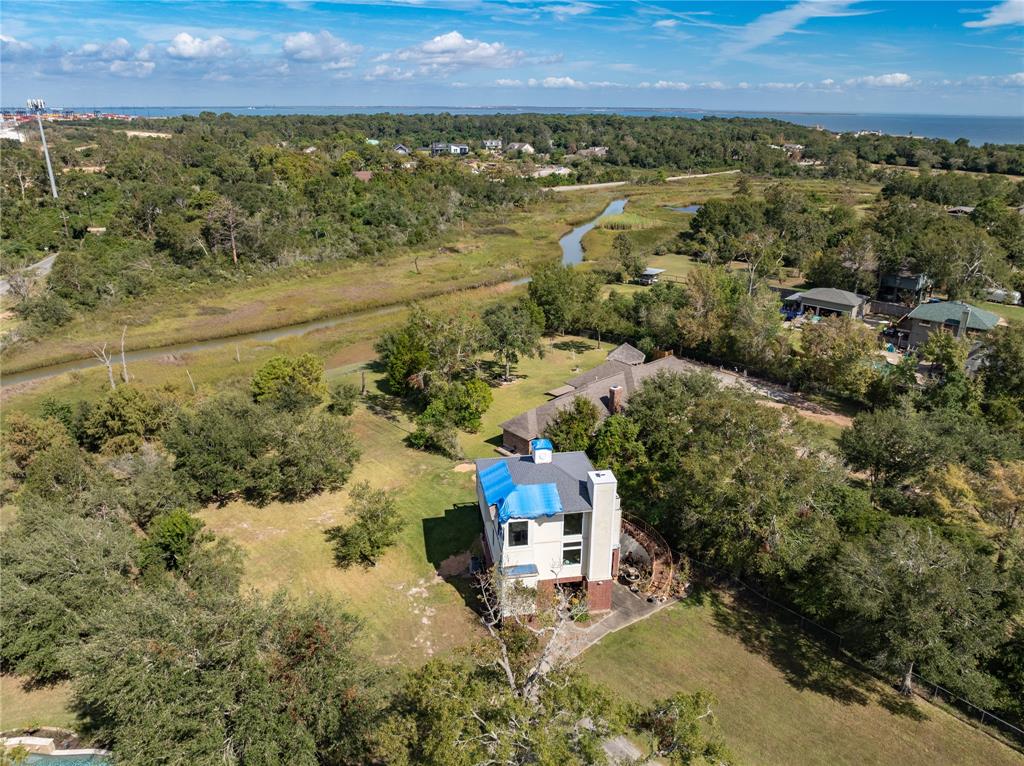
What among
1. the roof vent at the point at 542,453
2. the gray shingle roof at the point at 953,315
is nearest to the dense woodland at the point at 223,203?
the roof vent at the point at 542,453

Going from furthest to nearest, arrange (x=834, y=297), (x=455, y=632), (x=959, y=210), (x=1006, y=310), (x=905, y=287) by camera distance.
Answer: (x=959, y=210) < (x=905, y=287) < (x=1006, y=310) < (x=834, y=297) < (x=455, y=632)

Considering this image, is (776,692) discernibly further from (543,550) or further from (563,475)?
(563,475)

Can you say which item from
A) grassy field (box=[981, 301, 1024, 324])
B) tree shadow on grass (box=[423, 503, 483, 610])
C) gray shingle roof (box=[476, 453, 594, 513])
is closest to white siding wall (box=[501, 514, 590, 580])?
gray shingle roof (box=[476, 453, 594, 513])

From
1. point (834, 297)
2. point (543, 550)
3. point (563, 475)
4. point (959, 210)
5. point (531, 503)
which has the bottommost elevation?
point (543, 550)

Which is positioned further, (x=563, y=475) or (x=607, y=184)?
(x=607, y=184)

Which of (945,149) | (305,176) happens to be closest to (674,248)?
(305,176)

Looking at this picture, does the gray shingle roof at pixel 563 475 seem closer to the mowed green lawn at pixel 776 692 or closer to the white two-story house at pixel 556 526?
the white two-story house at pixel 556 526

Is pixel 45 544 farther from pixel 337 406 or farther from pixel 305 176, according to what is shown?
pixel 305 176

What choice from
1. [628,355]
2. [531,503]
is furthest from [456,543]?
[628,355]
